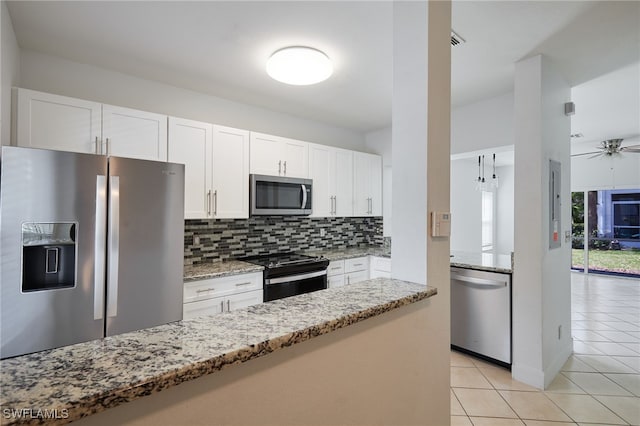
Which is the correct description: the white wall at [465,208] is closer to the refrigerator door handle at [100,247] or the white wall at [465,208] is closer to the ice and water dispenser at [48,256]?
the refrigerator door handle at [100,247]

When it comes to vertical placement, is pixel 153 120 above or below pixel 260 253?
above

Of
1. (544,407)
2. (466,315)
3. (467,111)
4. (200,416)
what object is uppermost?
(467,111)

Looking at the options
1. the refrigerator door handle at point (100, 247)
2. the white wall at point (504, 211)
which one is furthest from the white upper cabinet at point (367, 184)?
Answer: the white wall at point (504, 211)

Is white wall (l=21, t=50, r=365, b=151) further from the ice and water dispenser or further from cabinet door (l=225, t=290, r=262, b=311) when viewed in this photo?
cabinet door (l=225, t=290, r=262, b=311)

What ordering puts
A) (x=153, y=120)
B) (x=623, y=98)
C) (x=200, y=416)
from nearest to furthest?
1. (x=200, y=416)
2. (x=153, y=120)
3. (x=623, y=98)

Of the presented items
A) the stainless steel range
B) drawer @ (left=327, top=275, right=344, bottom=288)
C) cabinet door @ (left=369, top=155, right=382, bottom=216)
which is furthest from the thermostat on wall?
cabinet door @ (left=369, top=155, right=382, bottom=216)

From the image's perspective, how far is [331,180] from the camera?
389 centimetres

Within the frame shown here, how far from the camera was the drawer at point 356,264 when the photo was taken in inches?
144

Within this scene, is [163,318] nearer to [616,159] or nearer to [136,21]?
[136,21]

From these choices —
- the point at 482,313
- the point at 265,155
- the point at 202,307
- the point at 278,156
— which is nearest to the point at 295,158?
the point at 278,156

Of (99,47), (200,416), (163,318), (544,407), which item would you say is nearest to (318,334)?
(200,416)

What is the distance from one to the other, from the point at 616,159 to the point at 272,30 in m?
7.23

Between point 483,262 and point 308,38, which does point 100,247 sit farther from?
point 483,262

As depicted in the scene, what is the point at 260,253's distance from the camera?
353 centimetres
